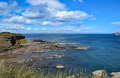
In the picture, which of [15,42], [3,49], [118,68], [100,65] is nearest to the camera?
[118,68]

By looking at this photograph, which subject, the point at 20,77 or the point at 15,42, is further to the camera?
the point at 15,42

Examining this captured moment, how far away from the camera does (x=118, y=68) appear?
36.6 meters

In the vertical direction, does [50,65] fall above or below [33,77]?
below

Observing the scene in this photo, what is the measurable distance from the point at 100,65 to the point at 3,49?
3269 cm

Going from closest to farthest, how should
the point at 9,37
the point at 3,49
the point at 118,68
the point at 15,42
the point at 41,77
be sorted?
the point at 41,77 < the point at 118,68 < the point at 3,49 < the point at 9,37 < the point at 15,42

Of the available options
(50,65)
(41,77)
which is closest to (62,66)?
(50,65)

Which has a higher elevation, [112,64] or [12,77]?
[12,77]

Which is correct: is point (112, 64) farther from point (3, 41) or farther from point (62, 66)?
point (3, 41)

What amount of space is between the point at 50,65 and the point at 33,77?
30208 mm

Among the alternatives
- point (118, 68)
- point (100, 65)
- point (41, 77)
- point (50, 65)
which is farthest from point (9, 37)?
point (41, 77)

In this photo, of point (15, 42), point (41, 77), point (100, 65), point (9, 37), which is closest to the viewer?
point (41, 77)

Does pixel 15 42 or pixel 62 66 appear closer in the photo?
pixel 62 66

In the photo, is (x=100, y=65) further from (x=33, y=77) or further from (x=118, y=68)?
(x=33, y=77)

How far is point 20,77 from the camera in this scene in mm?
7859
